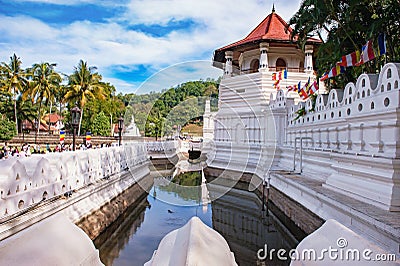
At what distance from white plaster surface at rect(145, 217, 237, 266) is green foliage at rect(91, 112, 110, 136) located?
49288mm

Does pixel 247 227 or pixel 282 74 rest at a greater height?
pixel 282 74

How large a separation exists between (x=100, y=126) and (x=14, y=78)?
1253 cm

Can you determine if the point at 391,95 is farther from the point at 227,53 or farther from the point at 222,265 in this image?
the point at 227,53

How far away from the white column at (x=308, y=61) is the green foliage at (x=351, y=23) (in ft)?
29.0

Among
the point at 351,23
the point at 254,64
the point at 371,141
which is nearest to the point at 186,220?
the point at 371,141

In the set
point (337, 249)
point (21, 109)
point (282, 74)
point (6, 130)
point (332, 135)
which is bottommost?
point (337, 249)

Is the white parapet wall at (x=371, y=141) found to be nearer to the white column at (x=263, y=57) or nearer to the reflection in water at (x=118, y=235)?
the reflection in water at (x=118, y=235)

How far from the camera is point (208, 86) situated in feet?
57.6

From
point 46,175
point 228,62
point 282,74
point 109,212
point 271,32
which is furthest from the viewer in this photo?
point 228,62

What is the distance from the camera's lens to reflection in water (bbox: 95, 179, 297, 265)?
7.99 m

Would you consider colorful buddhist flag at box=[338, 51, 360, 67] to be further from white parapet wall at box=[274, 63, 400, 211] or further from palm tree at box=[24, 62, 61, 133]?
palm tree at box=[24, 62, 61, 133]

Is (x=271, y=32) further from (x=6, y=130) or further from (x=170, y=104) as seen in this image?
(x=6, y=130)

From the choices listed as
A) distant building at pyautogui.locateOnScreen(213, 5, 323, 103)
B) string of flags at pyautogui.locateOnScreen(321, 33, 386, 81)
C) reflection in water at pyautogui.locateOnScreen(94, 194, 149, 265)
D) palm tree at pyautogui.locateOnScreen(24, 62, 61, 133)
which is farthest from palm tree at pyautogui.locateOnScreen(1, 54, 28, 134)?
string of flags at pyautogui.locateOnScreen(321, 33, 386, 81)

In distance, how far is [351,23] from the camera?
11.5m
